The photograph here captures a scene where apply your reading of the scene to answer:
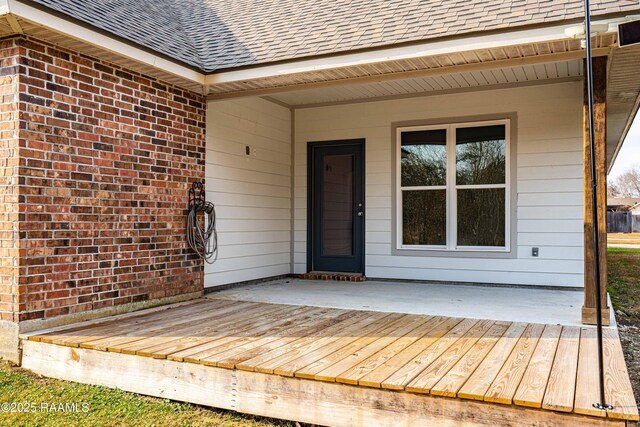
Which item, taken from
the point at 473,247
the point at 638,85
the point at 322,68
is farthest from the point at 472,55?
the point at 473,247

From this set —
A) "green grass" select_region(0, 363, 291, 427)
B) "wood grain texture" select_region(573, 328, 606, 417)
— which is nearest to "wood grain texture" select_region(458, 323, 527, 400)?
"wood grain texture" select_region(573, 328, 606, 417)

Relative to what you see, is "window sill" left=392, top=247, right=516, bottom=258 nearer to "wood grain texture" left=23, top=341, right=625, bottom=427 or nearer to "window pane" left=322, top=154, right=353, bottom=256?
"window pane" left=322, top=154, right=353, bottom=256

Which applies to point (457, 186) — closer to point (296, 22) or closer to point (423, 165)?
point (423, 165)

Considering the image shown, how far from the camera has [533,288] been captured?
20.9 feet

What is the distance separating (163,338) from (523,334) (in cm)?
269

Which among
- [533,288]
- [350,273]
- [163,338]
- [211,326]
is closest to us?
[163,338]

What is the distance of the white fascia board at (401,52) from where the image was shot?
4035mm

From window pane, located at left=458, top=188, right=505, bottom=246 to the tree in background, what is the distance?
2064 inches

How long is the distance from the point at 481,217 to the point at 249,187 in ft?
10.1

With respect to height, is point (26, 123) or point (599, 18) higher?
point (599, 18)

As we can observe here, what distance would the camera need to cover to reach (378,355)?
3.30 m

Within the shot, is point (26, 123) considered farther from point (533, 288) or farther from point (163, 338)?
point (533, 288)

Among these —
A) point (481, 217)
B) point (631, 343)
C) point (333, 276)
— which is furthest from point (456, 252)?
point (631, 343)

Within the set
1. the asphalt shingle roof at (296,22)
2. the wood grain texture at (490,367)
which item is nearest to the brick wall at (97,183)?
the asphalt shingle roof at (296,22)
